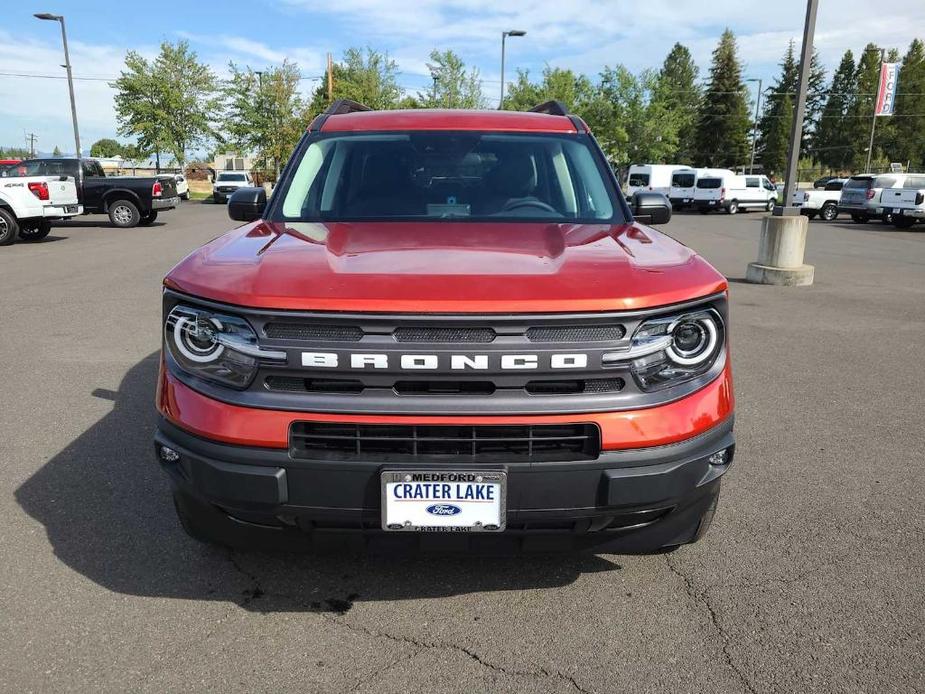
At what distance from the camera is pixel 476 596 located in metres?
2.77

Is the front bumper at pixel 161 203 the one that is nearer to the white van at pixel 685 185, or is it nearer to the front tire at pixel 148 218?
the front tire at pixel 148 218

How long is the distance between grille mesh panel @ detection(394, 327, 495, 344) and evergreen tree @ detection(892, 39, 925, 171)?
3396 inches

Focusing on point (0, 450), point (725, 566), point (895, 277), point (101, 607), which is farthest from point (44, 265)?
point (895, 277)

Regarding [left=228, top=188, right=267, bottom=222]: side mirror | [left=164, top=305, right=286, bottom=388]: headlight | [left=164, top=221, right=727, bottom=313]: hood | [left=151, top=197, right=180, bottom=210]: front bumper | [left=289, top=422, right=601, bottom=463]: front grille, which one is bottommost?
[left=151, top=197, right=180, bottom=210]: front bumper

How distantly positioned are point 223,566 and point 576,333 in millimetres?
1738

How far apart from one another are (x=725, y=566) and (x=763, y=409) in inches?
92.7

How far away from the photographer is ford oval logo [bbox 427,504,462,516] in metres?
2.24

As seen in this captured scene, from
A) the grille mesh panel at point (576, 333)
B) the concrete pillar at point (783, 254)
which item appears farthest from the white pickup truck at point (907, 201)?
the grille mesh panel at point (576, 333)

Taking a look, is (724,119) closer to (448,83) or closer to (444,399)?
(448,83)

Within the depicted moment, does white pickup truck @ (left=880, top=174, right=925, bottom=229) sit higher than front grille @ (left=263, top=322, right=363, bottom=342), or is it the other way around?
front grille @ (left=263, top=322, right=363, bottom=342)

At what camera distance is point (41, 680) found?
2.29 m

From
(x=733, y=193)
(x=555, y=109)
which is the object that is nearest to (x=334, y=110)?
(x=555, y=109)

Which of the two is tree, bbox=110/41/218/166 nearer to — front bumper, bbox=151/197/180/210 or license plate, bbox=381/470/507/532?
front bumper, bbox=151/197/180/210

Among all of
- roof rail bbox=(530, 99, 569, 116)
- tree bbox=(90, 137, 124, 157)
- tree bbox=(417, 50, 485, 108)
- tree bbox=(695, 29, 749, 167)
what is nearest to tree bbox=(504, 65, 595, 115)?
tree bbox=(417, 50, 485, 108)
